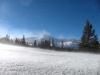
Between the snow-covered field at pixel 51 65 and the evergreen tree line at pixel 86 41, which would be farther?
Result: the evergreen tree line at pixel 86 41

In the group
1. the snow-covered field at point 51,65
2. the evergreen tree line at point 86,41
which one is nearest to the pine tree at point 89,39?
the evergreen tree line at point 86,41

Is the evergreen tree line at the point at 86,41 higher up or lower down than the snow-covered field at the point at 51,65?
higher up

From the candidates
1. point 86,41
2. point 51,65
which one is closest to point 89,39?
point 86,41

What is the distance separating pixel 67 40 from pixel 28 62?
4.23 feet

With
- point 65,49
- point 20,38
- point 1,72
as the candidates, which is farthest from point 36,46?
point 1,72

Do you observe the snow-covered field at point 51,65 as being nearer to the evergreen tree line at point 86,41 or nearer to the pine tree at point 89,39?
the evergreen tree line at point 86,41

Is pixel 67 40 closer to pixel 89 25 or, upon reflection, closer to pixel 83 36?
pixel 83 36

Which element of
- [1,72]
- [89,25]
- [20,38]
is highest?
[89,25]

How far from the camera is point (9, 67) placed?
171 inches

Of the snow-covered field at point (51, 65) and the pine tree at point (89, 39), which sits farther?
the pine tree at point (89, 39)

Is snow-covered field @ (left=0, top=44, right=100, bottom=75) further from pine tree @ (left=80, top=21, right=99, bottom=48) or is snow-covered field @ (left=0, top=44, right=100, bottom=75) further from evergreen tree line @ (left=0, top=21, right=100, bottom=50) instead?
pine tree @ (left=80, top=21, right=99, bottom=48)

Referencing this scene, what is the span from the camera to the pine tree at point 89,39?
4.64m

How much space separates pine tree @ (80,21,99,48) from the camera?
4.64 meters

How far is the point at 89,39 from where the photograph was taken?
15.2 ft
